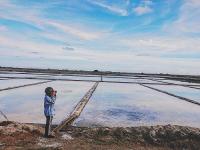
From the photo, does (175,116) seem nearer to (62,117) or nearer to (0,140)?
(62,117)

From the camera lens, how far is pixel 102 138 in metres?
5.67

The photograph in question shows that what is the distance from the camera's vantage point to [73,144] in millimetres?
5227

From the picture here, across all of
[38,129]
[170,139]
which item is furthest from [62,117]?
[170,139]

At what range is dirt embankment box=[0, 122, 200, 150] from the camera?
517cm

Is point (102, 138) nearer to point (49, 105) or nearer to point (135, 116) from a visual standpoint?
point (49, 105)

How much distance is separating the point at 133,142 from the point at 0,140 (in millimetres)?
2089

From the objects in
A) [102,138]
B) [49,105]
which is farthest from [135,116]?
[49,105]

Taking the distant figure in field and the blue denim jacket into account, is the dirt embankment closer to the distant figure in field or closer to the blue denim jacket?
the distant figure in field

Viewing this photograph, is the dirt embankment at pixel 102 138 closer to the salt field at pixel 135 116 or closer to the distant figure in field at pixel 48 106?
the distant figure in field at pixel 48 106

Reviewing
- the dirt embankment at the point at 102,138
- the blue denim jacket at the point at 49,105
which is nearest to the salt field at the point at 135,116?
the dirt embankment at the point at 102,138

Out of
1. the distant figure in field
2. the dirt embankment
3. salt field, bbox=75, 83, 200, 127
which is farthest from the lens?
salt field, bbox=75, 83, 200, 127

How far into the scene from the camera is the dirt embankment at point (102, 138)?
17.0ft

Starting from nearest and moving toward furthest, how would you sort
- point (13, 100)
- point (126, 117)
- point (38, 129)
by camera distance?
1. point (38, 129)
2. point (126, 117)
3. point (13, 100)

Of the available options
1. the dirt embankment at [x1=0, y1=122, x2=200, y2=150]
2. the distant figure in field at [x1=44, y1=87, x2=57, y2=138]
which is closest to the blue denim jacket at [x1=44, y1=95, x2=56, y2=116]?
the distant figure in field at [x1=44, y1=87, x2=57, y2=138]
